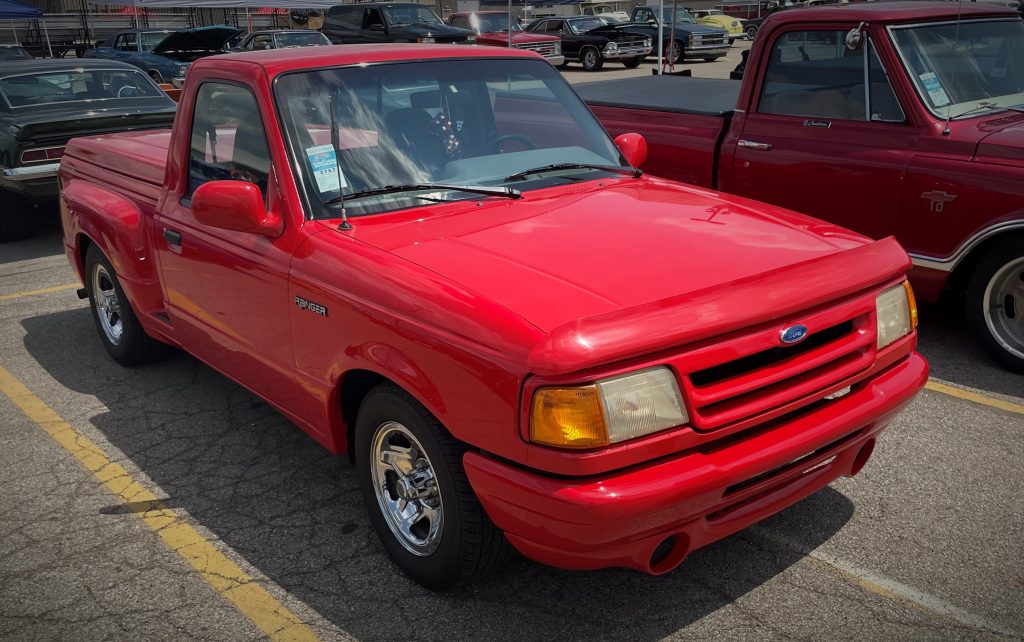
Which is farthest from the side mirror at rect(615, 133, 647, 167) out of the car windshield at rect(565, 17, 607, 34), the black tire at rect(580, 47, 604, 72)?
the car windshield at rect(565, 17, 607, 34)

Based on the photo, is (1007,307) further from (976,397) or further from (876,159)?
(876,159)

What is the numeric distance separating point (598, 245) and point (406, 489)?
109 centimetres

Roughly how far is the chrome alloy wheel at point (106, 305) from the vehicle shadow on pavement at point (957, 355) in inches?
185

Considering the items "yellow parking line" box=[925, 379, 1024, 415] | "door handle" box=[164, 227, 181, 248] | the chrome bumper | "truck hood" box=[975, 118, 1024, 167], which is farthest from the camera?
the chrome bumper

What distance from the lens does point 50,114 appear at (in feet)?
29.9

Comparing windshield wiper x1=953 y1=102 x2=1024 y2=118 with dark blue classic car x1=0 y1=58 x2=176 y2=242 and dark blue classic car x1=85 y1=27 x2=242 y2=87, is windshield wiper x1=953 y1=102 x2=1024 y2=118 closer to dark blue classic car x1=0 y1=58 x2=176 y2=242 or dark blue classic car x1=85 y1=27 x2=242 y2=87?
dark blue classic car x1=0 y1=58 x2=176 y2=242

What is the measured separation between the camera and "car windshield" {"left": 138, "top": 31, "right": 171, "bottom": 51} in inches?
893

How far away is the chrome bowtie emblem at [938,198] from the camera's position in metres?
5.14

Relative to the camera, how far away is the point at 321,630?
122 inches

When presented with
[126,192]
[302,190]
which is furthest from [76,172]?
[302,190]

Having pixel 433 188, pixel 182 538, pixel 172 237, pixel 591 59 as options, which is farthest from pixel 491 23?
pixel 182 538

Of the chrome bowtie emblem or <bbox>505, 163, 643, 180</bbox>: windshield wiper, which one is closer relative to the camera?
<bbox>505, 163, 643, 180</bbox>: windshield wiper

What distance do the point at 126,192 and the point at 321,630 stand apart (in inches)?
118

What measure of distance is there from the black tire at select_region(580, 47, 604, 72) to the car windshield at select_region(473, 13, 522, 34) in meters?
2.06
